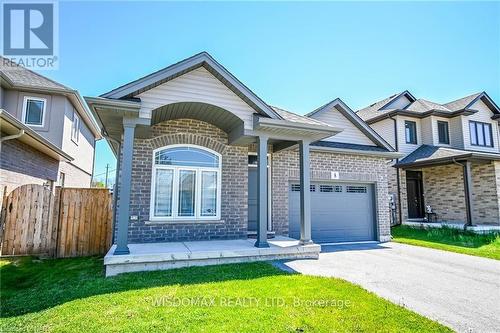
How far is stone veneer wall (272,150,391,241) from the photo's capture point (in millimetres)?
9500

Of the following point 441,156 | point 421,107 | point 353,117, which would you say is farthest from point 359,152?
point 421,107

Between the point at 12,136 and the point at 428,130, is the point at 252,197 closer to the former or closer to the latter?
the point at 12,136

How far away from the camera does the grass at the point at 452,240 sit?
945cm

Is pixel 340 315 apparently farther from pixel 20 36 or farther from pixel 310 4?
pixel 20 36

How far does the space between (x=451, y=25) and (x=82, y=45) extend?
1274 centimetres

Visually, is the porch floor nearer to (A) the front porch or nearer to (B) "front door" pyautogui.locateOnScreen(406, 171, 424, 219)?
(A) the front porch

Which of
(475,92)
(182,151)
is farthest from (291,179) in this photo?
(475,92)

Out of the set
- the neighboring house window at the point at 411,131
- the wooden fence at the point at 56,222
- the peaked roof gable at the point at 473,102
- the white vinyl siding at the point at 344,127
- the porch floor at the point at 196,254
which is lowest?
the porch floor at the point at 196,254

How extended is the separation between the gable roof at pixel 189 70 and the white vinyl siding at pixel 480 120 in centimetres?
1528

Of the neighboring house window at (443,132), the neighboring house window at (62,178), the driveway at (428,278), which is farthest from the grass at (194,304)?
the neighboring house window at (443,132)

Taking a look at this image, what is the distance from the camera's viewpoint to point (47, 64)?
25.4ft

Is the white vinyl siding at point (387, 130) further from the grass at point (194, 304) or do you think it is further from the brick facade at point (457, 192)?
the grass at point (194, 304)

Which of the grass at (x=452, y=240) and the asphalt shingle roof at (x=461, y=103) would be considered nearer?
the grass at (x=452, y=240)

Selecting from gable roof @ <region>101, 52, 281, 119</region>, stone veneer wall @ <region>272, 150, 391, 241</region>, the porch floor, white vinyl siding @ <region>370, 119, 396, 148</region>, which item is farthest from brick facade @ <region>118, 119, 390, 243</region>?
white vinyl siding @ <region>370, 119, 396, 148</region>
